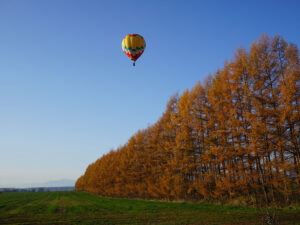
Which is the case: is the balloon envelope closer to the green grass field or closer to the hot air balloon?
the hot air balloon

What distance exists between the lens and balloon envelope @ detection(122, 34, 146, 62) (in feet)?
80.6

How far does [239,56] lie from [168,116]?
12957 mm

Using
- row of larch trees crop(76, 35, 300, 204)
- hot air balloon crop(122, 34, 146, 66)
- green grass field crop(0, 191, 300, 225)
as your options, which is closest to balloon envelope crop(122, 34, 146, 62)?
hot air balloon crop(122, 34, 146, 66)

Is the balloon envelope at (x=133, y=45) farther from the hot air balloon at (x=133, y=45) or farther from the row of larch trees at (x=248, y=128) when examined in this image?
the row of larch trees at (x=248, y=128)

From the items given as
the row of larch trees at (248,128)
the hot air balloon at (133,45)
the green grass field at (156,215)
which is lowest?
the green grass field at (156,215)

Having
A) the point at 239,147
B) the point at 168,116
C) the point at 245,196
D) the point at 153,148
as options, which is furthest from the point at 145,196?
the point at 239,147

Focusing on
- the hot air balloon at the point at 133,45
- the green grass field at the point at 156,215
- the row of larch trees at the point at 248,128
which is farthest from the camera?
the hot air balloon at the point at 133,45

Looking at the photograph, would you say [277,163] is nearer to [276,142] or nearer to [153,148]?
[276,142]

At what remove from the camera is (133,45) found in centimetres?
2464

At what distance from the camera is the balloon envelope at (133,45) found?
968 inches

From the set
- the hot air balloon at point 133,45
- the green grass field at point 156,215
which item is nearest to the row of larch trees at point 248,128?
the green grass field at point 156,215

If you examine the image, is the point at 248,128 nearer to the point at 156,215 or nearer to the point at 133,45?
the point at 156,215

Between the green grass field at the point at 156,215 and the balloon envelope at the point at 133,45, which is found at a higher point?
the balloon envelope at the point at 133,45

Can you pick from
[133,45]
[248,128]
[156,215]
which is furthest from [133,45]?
[156,215]
